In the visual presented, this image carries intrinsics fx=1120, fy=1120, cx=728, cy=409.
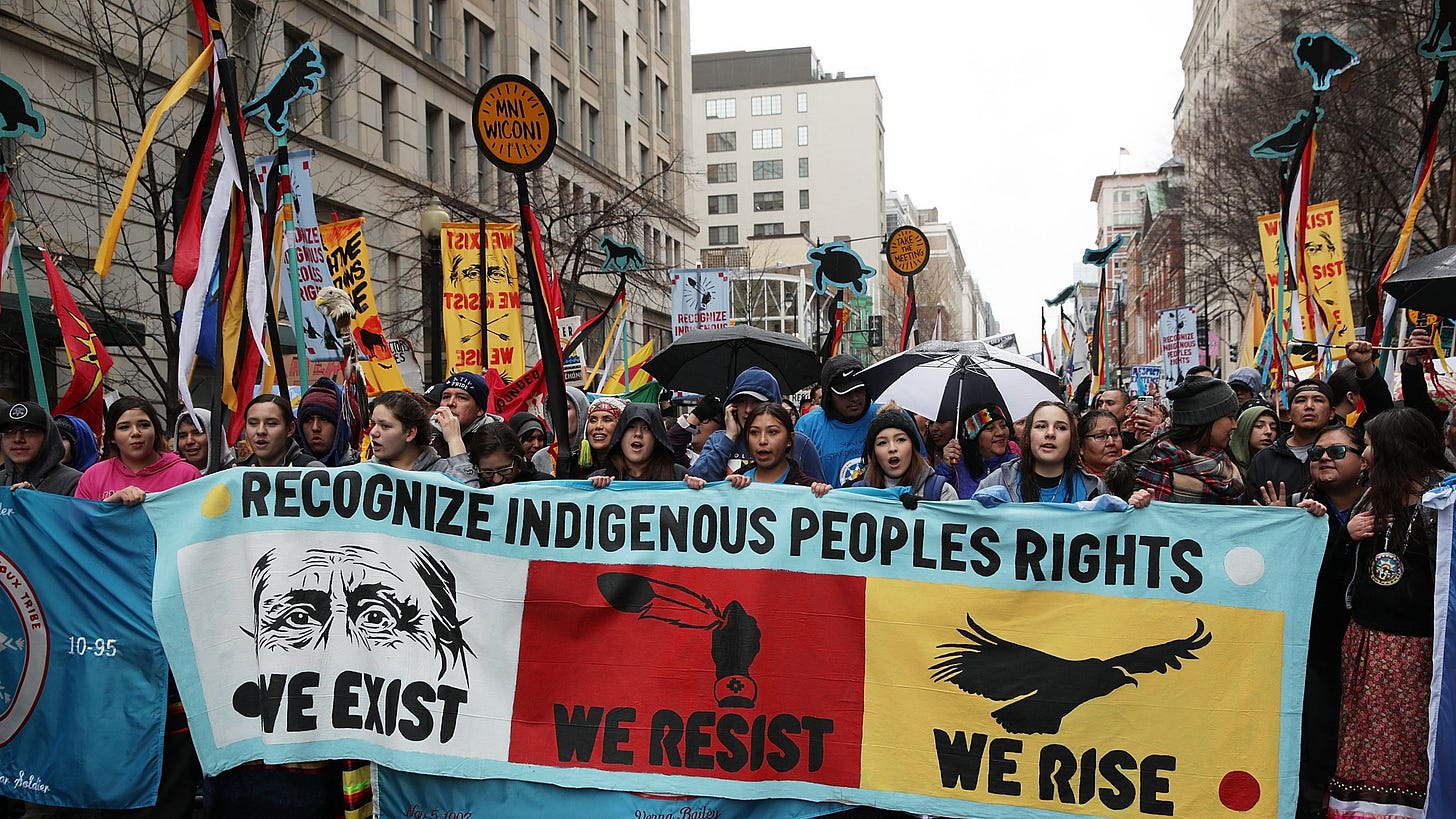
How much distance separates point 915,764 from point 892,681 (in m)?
0.30

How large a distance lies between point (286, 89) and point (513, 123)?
184cm

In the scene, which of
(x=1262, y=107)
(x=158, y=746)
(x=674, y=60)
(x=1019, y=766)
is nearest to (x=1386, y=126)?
(x=1262, y=107)

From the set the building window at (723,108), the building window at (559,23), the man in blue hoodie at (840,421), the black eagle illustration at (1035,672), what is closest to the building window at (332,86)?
the building window at (559,23)

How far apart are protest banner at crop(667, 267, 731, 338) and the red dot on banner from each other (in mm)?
13854

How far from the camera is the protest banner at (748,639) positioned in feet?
12.8

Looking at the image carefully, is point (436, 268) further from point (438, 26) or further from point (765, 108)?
point (765, 108)

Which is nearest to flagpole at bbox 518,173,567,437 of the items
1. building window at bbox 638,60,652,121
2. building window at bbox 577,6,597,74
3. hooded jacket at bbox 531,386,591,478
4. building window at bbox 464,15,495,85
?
hooded jacket at bbox 531,386,591,478

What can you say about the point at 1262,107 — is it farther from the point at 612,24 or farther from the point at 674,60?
the point at 674,60

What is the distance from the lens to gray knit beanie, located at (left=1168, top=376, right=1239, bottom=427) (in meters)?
5.21

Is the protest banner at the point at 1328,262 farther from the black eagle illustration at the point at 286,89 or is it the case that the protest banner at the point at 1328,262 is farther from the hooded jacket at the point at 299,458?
the hooded jacket at the point at 299,458

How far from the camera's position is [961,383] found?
6.61 m

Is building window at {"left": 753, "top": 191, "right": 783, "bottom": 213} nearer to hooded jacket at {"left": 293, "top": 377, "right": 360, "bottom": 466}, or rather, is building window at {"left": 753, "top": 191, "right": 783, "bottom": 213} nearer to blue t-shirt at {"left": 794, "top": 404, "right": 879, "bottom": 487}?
blue t-shirt at {"left": 794, "top": 404, "right": 879, "bottom": 487}

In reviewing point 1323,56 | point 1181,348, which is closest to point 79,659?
point 1323,56

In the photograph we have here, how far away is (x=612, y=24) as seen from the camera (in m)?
37.0
